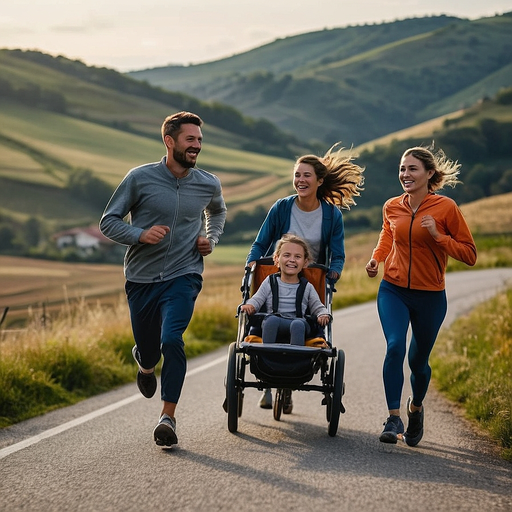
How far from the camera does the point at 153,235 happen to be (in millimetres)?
6816

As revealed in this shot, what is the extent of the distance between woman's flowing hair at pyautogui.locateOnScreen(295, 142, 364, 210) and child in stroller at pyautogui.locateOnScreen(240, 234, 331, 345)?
2.35 ft

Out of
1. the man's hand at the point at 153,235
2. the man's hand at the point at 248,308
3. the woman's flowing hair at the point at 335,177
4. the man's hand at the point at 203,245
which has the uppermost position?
the woman's flowing hair at the point at 335,177

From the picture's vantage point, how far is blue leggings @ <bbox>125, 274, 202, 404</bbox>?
6891 mm

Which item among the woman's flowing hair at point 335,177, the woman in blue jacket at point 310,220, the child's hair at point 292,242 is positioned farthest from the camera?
the woman's flowing hair at point 335,177

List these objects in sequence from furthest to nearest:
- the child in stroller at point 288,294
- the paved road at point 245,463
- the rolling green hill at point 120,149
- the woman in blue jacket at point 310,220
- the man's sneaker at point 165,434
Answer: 1. the rolling green hill at point 120,149
2. the woman in blue jacket at point 310,220
3. the child in stroller at point 288,294
4. the man's sneaker at point 165,434
5. the paved road at point 245,463

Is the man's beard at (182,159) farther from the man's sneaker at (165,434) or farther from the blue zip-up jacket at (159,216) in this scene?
the man's sneaker at (165,434)

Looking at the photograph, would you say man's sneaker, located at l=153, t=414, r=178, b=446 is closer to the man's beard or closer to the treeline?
the man's beard

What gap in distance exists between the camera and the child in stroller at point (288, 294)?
7.30 meters

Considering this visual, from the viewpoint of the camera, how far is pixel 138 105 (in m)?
143

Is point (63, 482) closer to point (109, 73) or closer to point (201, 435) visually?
point (201, 435)

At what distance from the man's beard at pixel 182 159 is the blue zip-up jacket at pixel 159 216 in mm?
126

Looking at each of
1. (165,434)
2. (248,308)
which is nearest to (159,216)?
(248,308)

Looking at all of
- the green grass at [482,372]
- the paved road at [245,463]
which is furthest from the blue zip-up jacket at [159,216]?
the green grass at [482,372]

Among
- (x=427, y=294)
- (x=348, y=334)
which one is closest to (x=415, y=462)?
(x=427, y=294)
